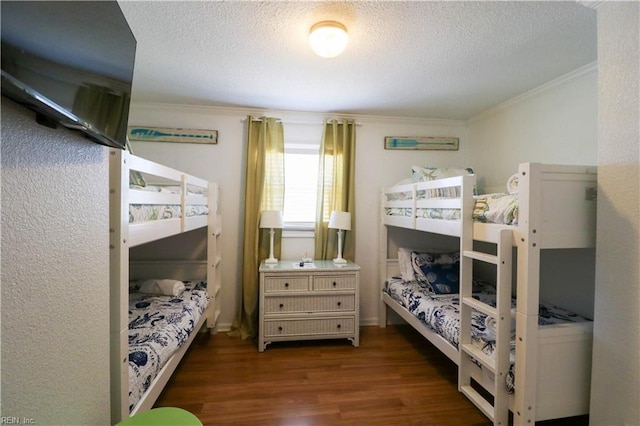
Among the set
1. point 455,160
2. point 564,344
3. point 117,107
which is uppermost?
point 455,160

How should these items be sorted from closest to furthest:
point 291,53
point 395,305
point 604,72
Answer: point 604,72 → point 291,53 → point 395,305

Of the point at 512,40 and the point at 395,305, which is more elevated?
Answer: the point at 512,40

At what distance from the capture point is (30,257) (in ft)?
2.06

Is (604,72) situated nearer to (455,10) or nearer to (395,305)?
(455,10)

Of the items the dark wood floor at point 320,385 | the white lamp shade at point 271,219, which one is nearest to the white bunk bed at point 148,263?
the dark wood floor at point 320,385

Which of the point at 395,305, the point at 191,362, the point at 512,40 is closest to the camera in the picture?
the point at 512,40

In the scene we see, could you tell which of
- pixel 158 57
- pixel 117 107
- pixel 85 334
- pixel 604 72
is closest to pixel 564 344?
pixel 604 72

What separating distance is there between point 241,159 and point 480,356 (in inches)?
101

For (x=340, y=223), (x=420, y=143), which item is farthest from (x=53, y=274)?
(x=420, y=143)

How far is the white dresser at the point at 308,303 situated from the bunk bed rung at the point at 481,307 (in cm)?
108

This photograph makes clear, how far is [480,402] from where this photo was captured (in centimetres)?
153

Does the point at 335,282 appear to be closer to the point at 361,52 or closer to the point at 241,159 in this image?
the point at 241,159

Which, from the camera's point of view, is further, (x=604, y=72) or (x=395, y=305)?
(x=395, y=305)

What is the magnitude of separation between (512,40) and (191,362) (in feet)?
10.5
